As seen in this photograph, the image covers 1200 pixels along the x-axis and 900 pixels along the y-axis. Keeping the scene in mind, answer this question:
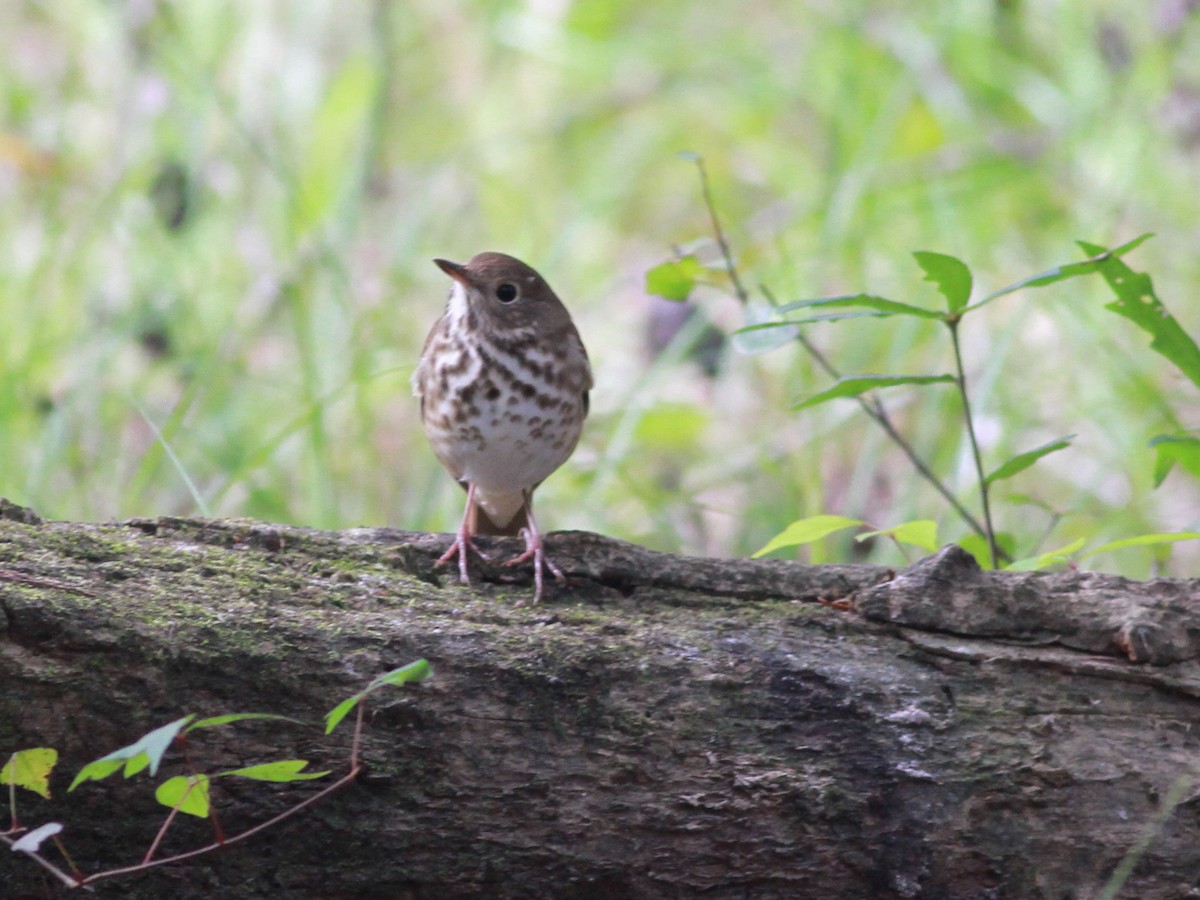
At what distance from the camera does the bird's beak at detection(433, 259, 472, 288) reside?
8.47ft

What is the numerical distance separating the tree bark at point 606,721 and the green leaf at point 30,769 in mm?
89

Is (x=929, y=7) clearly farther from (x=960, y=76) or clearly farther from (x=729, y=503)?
(x=729, y=503)

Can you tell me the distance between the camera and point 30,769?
1348 millimetres

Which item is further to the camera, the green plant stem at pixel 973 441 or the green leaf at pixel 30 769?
the green plant stem at pixel 973 441

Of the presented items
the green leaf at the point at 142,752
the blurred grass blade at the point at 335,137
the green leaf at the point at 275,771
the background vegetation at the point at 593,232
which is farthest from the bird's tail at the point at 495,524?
the blurred grass blade at the point at 335,137

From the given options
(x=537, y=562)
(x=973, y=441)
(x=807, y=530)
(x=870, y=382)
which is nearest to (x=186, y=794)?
(x=537, y=562)

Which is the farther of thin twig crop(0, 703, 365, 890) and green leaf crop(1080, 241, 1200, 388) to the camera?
green leaf crop(1080, 241, 1200, 388)

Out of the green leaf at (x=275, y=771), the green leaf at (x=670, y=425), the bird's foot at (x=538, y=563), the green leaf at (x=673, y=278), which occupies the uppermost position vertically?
the green leaf at (x=670, y=425)

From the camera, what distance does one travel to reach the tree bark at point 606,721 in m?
1.50

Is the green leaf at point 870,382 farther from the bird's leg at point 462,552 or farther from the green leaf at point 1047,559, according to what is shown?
the bird's leg at point 462,552

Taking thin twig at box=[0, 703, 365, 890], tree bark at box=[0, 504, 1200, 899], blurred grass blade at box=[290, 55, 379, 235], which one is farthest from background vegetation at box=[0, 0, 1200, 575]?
thin twig at box=[0, 703, 365, 890]

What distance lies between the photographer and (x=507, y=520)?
2.89m

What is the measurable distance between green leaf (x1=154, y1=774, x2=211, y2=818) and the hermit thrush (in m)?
1.19

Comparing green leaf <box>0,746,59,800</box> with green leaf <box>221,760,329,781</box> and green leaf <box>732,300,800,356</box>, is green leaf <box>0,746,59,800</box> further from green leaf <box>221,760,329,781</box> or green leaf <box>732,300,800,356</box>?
green leaf <box>732,300,800,356</box>
